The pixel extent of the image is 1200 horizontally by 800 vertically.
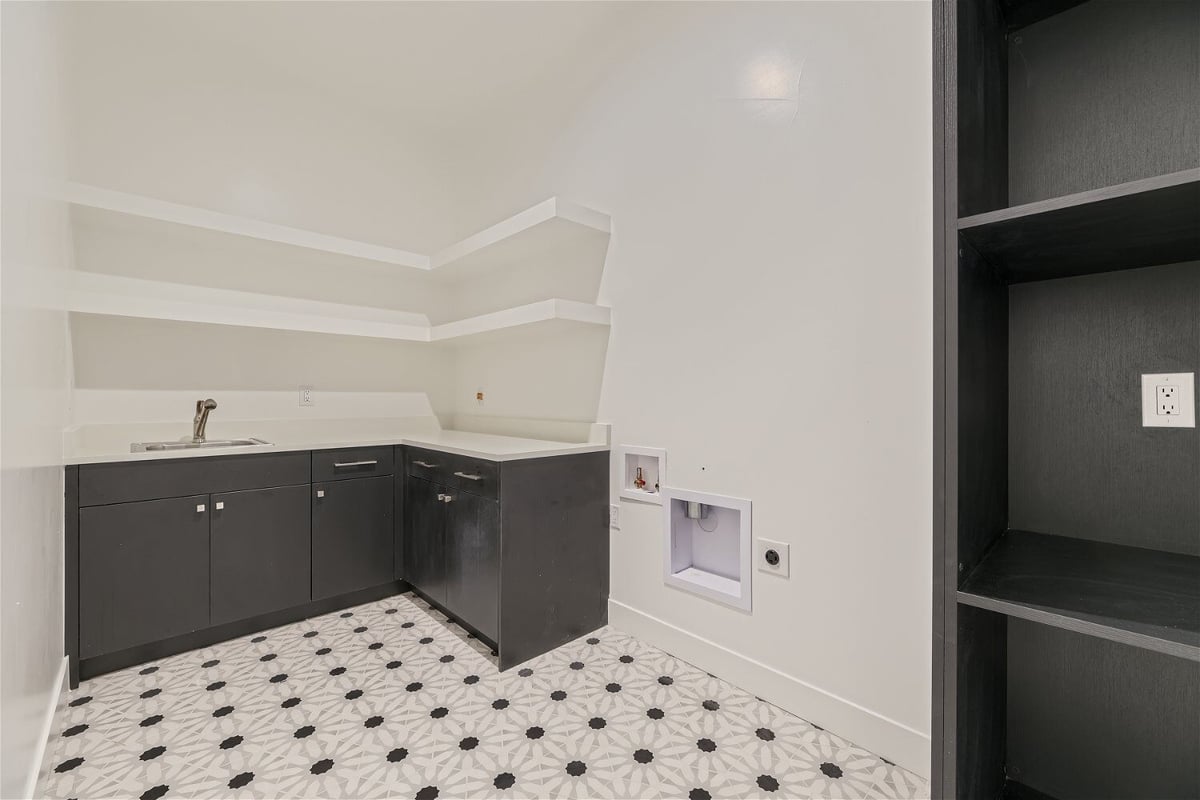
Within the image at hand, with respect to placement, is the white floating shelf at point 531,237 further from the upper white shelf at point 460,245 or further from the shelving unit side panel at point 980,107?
the shelving unit side panel at point 980,107

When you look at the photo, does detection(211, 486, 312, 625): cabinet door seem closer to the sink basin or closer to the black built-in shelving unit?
the sink basin

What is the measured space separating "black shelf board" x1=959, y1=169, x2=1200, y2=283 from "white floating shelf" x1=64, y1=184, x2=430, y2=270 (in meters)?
2.85

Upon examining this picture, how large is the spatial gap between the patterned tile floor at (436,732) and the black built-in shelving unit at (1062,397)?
0.52 meters

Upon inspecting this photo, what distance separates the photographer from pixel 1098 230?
919 millimetres

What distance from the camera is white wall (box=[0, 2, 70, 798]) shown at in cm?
107

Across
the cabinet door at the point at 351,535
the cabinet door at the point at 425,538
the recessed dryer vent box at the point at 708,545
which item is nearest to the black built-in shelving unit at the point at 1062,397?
the recessed dryer vent box at the point at 708,545

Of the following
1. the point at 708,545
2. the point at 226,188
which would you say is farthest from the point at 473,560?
the point at 226,188

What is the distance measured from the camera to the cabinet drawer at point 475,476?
2.05 m

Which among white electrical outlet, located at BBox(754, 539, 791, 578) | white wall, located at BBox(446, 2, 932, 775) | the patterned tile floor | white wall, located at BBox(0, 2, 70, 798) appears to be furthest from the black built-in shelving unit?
white wall, located at BBox(0, 2, 70, 798)

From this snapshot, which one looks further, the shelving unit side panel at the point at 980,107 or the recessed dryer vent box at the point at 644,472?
the recessed dryer vent box at the point at 644,472

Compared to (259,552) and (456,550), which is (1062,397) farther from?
(259,552)

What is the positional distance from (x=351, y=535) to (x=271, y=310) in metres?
1.38

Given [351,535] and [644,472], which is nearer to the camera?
[644,472]

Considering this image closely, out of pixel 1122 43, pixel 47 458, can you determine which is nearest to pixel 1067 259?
pixel 1122 43
